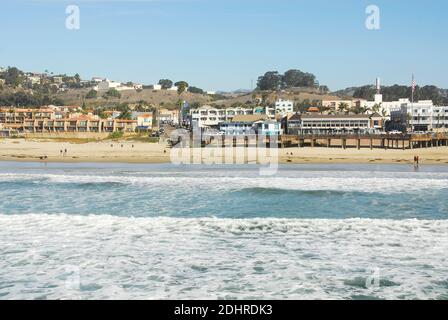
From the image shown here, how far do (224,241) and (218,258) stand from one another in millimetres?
1916

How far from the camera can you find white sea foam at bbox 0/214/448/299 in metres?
9.96

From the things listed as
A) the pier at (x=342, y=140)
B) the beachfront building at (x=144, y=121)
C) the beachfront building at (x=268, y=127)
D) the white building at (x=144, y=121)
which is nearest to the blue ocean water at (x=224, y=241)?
the pier at (x=342, y=140)

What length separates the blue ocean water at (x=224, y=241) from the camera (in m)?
10.2

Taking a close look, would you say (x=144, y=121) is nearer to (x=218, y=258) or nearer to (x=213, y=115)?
(x=213, y=115)

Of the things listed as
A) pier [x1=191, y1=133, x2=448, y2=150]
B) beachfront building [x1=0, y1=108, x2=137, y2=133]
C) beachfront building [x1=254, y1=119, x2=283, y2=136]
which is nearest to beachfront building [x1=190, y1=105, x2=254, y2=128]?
beachfront building [x1=0, y1=108, x2=137, y2=133]

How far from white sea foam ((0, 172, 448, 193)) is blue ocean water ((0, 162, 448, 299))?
17.4 inches

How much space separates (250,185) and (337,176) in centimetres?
821

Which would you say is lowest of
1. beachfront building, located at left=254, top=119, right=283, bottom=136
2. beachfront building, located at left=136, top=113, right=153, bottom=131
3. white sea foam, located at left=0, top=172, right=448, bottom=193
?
white sea foam, located at left=0, top=172, right=448, bottom=193

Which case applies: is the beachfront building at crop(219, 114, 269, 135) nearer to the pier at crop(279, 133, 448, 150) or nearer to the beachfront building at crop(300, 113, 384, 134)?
the beachfront building at crop(300, 113, 384, 134)

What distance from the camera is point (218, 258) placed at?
12375 mm

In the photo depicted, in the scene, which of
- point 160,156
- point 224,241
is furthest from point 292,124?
point 224,241

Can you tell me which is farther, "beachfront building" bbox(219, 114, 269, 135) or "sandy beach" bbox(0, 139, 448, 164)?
"beachfront building" bbox(219, 114, 269, 135)
